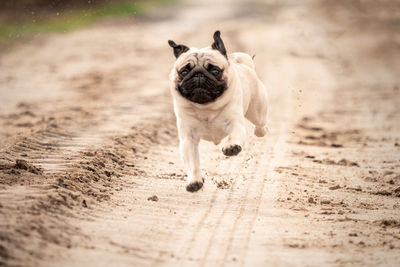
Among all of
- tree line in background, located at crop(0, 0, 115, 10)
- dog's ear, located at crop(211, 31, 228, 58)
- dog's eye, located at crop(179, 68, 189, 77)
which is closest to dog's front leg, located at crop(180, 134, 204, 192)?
dog's eye, located at crop(179, 68, 189, 77)

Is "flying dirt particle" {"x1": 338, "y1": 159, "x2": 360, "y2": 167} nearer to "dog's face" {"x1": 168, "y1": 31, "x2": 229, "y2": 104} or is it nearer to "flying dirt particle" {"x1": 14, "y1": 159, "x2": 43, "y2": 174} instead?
"dog's face" {"x1": 168, "y1": 31, "x2": 229, "y2": 104}

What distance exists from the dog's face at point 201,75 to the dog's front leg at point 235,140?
402 millimetres

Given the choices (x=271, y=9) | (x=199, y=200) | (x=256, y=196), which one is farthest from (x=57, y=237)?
(x=271, y=9)

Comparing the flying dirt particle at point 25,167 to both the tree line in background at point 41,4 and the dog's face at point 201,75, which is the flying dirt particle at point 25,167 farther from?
the tree line in background at point 41,4

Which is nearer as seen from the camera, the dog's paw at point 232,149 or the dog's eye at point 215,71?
the dog's paw at point 232,149

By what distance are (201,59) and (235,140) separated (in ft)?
3.10

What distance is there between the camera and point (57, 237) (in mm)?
4910

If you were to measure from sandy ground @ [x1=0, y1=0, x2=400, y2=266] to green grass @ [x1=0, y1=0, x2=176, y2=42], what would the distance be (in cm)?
320

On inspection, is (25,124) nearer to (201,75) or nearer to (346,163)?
(201,75)

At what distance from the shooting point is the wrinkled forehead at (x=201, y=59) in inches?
234

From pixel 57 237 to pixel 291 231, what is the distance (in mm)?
2255

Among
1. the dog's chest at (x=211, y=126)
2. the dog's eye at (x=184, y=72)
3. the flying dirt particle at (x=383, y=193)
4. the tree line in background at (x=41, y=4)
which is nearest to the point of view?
the dog's eye at (x=184, y=72)

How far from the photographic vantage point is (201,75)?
19.2 ft

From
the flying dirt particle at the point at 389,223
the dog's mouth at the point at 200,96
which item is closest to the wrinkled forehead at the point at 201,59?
the dog's mouth at the point at 200,96
